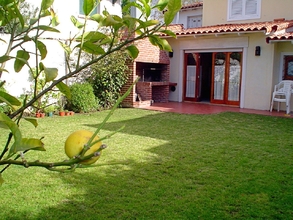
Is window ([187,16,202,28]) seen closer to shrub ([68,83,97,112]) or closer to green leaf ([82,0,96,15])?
shrub ([68,83,97,112])

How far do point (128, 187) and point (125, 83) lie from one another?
372 inches

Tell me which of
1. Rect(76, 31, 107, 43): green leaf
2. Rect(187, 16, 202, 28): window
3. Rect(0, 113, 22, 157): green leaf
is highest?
Rect(187, 16, 202, 28): window

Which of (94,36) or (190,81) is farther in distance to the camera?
(190,81)

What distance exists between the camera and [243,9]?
15031 mm

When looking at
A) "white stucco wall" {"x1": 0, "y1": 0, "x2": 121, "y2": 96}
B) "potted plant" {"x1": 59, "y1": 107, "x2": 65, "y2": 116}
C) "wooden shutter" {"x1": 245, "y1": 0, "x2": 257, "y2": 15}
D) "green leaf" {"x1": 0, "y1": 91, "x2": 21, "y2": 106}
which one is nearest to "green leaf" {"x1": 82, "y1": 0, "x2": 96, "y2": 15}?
"green leaf" {"x1": 0, "y1": 91, "x2": 21, "y2": 106}

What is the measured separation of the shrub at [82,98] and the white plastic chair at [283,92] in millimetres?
6737

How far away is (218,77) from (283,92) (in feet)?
10.0

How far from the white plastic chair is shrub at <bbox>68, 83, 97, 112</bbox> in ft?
22.1

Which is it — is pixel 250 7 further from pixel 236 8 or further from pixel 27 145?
pixel 27 145

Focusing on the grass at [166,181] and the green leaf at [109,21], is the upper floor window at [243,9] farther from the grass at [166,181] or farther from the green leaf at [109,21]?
the green leaf at [109,21]

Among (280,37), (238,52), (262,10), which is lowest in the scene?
(238,52)

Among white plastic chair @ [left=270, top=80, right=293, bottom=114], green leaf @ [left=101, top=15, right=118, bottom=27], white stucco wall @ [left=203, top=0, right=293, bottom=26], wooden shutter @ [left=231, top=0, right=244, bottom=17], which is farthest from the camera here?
wooden shutter @ [left=231, top=0, right=244, bottom=17]

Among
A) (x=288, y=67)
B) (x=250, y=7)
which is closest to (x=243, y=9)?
(x=250, y=7)

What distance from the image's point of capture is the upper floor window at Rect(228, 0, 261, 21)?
14.7 m
